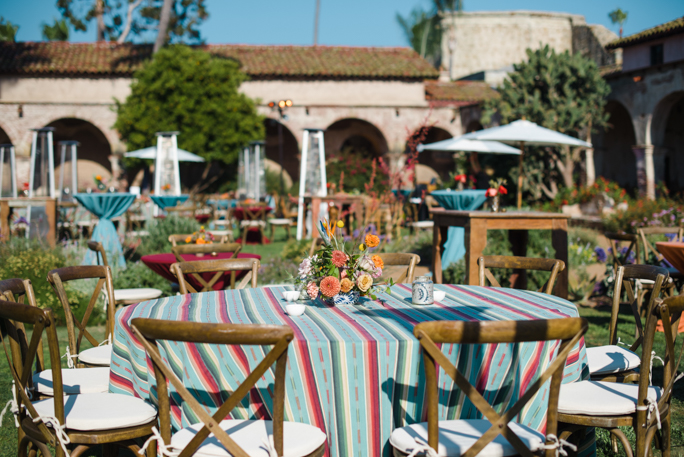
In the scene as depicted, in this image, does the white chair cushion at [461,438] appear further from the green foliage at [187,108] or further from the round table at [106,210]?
the green foliage at [187,108]

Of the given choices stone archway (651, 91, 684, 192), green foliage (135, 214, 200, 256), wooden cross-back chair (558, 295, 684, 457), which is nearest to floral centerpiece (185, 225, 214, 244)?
green foliage (135, 214, 200, 256)

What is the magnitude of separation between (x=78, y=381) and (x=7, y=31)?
32.5 metres

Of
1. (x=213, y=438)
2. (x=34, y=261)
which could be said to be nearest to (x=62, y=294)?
(x=213, y=438)

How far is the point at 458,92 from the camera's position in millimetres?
21531

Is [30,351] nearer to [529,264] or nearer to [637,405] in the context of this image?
[637,405]

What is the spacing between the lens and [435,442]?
1827 mm

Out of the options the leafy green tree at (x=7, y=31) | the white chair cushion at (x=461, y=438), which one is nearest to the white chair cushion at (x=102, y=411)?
the white chair cushion at (x=461, y=438)

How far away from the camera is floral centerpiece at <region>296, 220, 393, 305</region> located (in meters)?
2.66

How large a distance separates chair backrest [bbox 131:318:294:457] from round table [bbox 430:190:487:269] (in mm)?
5860

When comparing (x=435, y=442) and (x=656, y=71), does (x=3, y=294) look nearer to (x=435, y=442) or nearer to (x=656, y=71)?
(x=435, y=442)

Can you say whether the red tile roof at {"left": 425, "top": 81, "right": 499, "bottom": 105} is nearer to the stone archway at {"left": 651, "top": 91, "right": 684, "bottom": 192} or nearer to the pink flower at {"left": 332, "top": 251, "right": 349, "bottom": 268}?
the stone archway at {"left": 651, "top": 91, "right": 684, "bottom": 192}

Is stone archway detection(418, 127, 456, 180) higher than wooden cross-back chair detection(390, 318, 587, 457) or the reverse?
higher

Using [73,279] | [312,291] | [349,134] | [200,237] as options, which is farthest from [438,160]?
[312,291]

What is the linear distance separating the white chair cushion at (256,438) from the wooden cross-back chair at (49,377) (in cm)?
77
